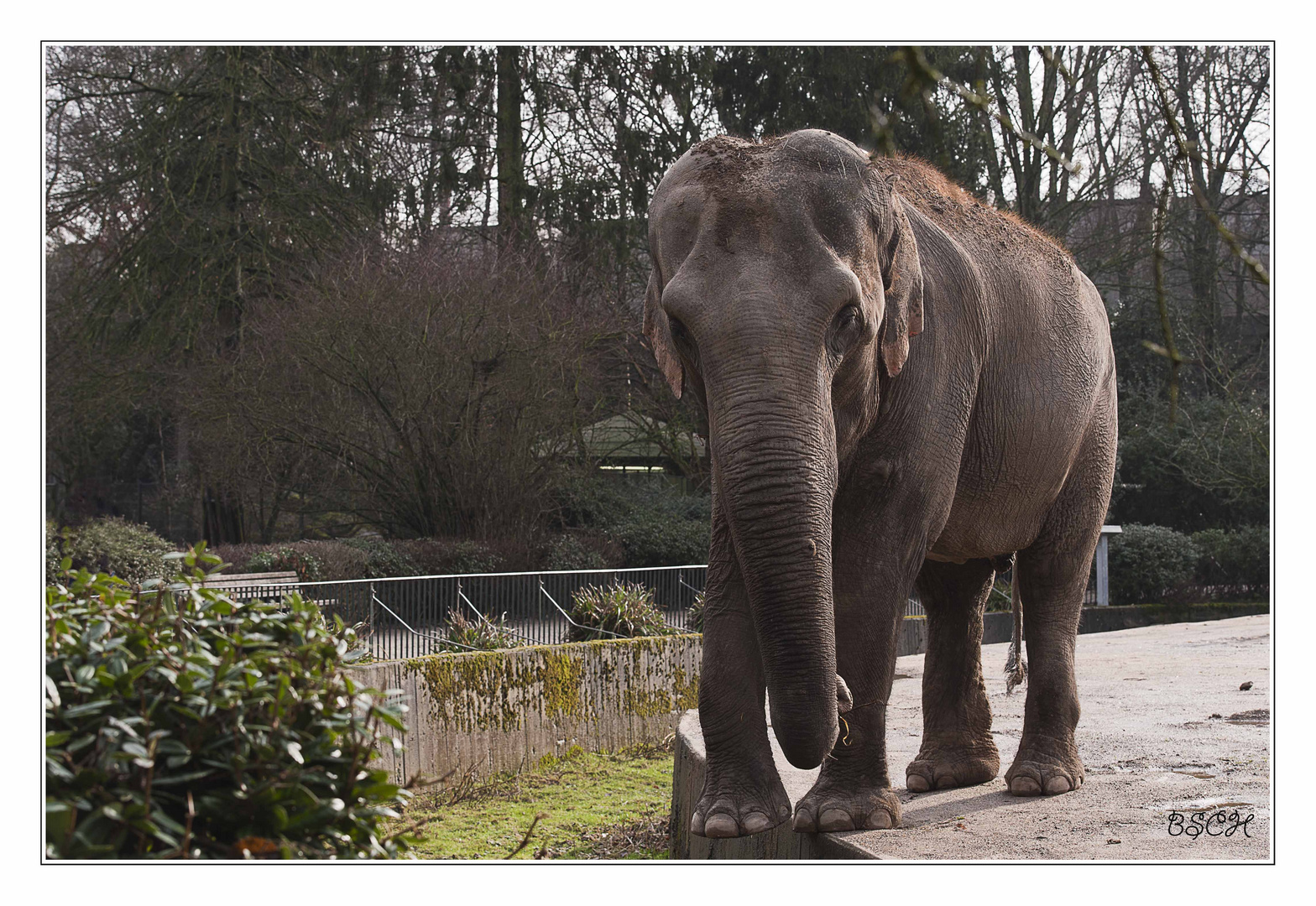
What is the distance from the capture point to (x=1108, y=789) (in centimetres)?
631

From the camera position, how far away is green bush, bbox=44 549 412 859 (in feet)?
8.73

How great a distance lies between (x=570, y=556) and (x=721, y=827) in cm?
1674

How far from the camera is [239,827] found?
9.25 ft

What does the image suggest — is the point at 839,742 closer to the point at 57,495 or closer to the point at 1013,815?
the point at 1013,815

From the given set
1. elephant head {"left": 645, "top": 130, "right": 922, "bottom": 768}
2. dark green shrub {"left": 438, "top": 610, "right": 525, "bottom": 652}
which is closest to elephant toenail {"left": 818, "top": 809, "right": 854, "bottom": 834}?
elephant head {"left": 645, "top": 130, "right": 922, "bottom": 768}

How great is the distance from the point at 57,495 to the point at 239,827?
28.5 meters

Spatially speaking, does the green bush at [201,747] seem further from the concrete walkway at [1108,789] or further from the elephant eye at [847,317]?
the concrete walkway at [1108,789]

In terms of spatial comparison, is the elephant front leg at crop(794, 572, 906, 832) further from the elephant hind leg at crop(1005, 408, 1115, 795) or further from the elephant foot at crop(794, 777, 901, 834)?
the elephant hind leg at crop(1005, 408, 1115, 795)

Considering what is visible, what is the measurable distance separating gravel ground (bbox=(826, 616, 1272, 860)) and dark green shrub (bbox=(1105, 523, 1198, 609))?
39.2 ft

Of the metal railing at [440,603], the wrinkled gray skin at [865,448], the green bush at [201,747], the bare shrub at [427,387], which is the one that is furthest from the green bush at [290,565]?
the green bush at [201,747]

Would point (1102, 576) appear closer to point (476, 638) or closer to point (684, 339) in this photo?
point (476, 638)

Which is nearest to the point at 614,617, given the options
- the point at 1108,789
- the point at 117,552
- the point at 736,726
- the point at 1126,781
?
the point at 1126,781

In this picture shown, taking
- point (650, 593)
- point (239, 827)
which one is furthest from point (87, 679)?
point (650, 593)

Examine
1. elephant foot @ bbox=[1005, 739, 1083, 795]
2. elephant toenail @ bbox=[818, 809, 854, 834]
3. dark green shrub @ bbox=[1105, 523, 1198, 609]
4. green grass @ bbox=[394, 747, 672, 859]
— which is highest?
elephant toenail @ bbox=[818, 809, 854, 834]
